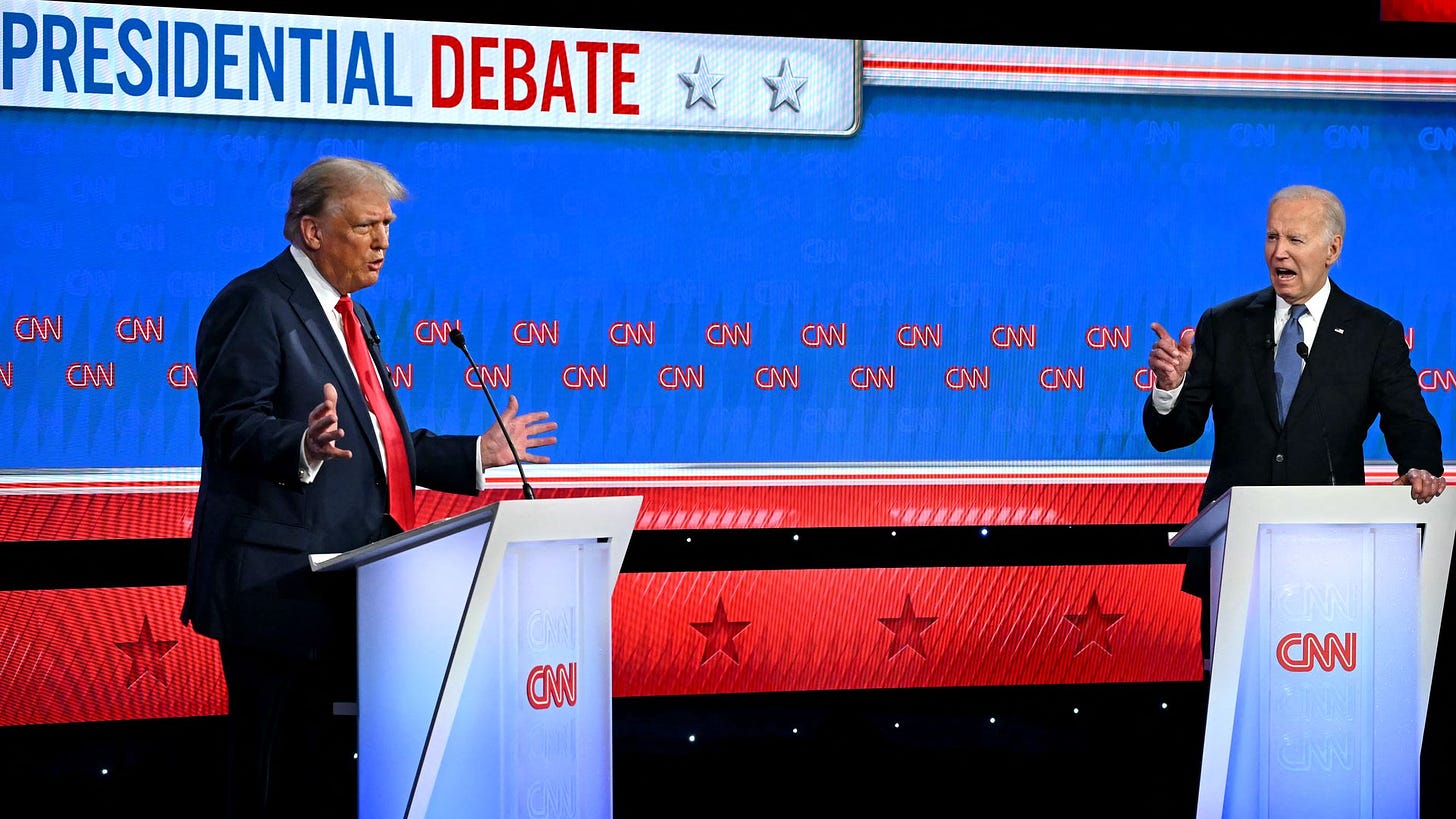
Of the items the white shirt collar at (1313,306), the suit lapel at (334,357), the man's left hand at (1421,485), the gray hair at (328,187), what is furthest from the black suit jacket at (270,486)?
the white shirt collar at (1313,306)

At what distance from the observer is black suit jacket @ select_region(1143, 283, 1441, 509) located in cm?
365

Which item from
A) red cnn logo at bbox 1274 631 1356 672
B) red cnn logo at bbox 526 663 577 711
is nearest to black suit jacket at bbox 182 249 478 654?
red cnn logo at bbox 526 663 577 711

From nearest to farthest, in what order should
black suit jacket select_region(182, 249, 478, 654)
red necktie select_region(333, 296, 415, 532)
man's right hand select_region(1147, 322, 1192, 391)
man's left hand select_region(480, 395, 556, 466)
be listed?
black suit jacket select_region(182, 249, 478, 654) → red necktie select_region(333, 296, 415, 532) → man's left hand select_region(480, 395, 556, 466) → man's right hand select_region(1147, 322, 1192, 391)

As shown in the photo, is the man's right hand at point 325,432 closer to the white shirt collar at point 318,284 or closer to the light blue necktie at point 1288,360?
the white shirt collar at point 318,284

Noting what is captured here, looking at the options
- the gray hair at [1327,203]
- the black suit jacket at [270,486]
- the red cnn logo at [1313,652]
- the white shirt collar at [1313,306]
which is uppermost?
the gray hair at [1327,203]

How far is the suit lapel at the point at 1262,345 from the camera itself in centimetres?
368

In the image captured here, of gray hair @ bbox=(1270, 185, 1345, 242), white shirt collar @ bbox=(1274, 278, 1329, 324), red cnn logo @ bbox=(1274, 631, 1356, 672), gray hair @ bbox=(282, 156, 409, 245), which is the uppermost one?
gray hair @ bbox=(1270, 185, 1345, 242)

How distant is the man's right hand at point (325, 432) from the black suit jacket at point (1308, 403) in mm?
1952

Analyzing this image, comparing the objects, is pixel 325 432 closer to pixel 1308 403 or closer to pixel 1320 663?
pixel 1320 663

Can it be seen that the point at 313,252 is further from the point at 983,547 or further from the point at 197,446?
the point at 983,547

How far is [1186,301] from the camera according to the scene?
16.2 ft

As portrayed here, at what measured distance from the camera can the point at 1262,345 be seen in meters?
3.73

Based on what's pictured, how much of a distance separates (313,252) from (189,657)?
1862mm

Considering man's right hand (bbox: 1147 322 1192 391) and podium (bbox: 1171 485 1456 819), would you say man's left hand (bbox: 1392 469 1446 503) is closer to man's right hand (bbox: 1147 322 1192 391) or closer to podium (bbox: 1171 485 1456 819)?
podium (bbox: 1171 485 1456 819)
